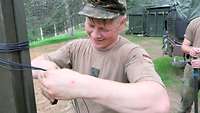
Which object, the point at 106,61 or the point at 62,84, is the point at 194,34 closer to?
the point at 106,61

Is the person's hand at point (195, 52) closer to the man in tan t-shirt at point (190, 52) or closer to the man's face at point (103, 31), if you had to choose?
the man in tan t-shirt at point (190, 52)

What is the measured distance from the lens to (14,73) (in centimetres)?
182

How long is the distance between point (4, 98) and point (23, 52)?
0.75ft

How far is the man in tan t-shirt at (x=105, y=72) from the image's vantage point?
1564 mm

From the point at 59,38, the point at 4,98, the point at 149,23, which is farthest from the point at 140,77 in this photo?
the point at 149,23

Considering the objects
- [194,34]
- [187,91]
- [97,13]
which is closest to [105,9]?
[97,13]

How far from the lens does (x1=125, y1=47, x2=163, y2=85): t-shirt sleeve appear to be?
184cm

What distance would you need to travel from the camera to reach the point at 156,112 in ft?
5.27

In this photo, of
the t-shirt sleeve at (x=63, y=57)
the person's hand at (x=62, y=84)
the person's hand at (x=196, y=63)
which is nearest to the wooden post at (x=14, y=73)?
the person's hand at (x=62, y=84)

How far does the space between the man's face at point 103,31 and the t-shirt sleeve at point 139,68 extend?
149 mm

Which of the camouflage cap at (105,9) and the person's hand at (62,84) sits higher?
the camouflage cap at (105,9)

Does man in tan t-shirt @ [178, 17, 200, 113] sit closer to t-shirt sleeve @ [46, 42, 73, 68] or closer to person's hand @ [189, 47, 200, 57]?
person's hand @ [189, 47, 200, 57]

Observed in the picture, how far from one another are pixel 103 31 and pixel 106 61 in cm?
21

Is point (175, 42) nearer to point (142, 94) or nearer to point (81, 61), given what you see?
point (81, 61)
